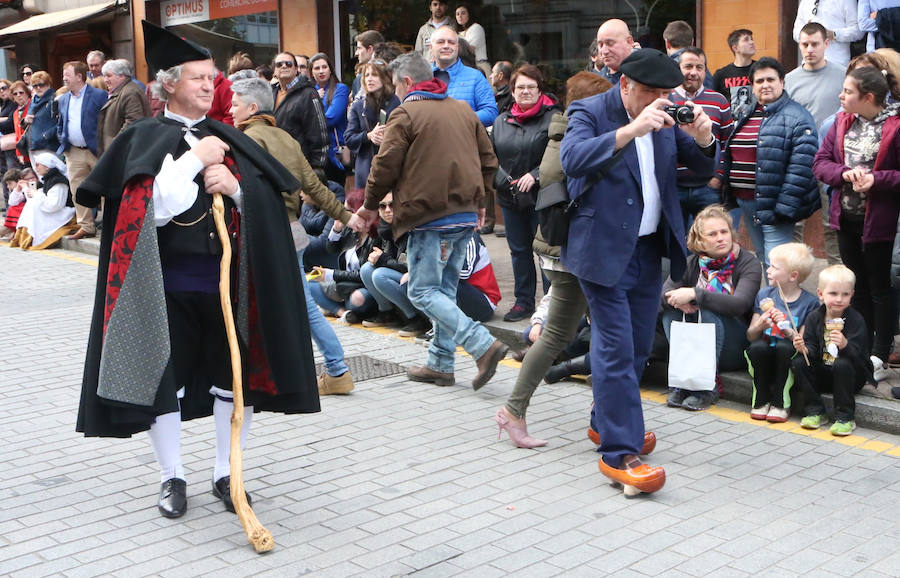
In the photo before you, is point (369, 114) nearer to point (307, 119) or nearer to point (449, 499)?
point (307, 119)

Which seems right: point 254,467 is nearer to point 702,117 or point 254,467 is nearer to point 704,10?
point 702,117

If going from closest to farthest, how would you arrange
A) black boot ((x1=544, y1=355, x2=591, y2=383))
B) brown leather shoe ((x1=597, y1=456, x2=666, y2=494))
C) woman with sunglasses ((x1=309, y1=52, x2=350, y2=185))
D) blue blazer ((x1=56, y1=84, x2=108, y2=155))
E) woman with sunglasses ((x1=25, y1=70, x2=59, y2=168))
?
brown leather shoe ((x1=597, y1=456, x2=666, y2=494)) → black boot ((x1=544, y1=355, x2=591, y2=383)) → woman with sunglasses ((x1=309, y1=52, x2=350, y2=185)) → blue blazer ((x1=56, y1=84, x2=108, y2=155)) → woman with sunglasses ((x1=25, y1=70, x2=59, y2=168))

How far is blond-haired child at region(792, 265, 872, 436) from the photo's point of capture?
5.81 meters

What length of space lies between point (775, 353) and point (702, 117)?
166cm

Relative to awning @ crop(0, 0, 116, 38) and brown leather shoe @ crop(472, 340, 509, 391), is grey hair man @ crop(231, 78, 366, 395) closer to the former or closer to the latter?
brown leather shoe @ crop(472, 340, 509, 391)

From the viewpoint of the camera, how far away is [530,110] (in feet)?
27.2

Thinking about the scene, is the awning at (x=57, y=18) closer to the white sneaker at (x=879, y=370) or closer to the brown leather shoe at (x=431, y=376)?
the brown leather shoe at (x=431, y=376)

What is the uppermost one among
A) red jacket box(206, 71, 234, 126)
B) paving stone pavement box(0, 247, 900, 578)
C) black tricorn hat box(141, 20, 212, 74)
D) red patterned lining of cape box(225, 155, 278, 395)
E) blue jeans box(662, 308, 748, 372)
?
black tricorn hat box(141, 20, 212, 74)

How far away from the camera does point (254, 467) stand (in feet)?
17.7

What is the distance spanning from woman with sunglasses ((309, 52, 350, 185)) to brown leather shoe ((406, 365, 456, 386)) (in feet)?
15.9

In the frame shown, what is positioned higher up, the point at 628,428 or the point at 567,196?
the point at 567,196

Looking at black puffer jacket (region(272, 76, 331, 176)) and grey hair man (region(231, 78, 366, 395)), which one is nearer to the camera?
grey hair man (region(231, 78, 366, 395))

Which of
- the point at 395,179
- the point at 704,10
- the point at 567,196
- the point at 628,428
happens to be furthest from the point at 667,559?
the point at 704,10

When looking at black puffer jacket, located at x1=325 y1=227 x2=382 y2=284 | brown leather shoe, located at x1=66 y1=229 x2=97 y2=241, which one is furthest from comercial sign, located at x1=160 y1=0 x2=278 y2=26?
black puffer jacket, located at x1=325 y1=227 x2=382 y2=284
